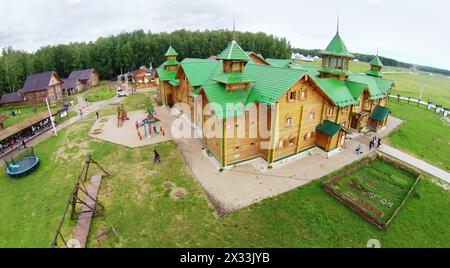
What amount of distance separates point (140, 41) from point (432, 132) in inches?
3029

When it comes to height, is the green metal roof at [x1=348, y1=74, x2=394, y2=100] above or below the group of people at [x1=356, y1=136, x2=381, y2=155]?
above

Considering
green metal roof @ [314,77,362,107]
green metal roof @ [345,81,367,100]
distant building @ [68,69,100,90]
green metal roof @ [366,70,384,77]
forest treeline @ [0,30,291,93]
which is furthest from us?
forest treeline @ [0,30,291,93]

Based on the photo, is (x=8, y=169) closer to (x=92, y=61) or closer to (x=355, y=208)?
(x=355, y=208)

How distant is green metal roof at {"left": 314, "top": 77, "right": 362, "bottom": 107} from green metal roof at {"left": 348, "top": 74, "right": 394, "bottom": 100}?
2555 millimetres

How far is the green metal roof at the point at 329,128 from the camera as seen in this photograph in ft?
70.8

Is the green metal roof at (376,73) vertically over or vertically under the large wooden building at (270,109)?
over

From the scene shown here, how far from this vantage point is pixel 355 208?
15.8 m

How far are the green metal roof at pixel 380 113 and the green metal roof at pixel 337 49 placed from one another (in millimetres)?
7402

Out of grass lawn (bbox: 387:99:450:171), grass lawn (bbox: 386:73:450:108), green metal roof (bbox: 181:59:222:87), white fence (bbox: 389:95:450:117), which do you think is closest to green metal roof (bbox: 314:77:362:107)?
grass lawn (bbox: 387:99:450:171)

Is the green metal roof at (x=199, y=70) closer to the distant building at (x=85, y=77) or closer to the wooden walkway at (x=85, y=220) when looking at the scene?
the wooden walkway at (x=85, y=220)

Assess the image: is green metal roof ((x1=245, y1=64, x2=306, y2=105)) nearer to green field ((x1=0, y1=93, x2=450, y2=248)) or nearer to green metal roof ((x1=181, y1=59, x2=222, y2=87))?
green field ((x1=0, y1=93, x2=450, y2=248))

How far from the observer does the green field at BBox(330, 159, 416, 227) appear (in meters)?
16.2

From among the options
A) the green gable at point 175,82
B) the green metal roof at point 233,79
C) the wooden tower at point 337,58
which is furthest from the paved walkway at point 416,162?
the green gable at point 175,82
